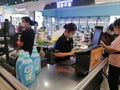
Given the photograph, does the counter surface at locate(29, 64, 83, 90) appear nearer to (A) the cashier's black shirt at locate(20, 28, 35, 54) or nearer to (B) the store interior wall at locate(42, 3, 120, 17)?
(A) the cashier's black shirt at locate(20, 28, 35, 54)

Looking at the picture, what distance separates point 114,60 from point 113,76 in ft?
1.08

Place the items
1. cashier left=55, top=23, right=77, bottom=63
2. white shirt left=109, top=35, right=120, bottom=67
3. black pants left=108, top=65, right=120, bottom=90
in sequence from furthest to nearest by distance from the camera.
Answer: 1. black pants left=108, top=65, right=120, bottom=90
2. white shirt left=109, top=35, right=120, bottom=67
3. cashier left=55, top=23, right=77, bottom=63

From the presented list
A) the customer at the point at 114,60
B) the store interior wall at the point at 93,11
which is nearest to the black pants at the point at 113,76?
the customer at the point at 114,60

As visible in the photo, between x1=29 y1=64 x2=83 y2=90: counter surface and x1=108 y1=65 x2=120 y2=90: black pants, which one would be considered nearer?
x1=29 y1=64 x2=83 y2=90: counter surface

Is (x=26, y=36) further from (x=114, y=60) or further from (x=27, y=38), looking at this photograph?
(x=114, y=60)

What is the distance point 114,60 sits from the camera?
232 centimetres

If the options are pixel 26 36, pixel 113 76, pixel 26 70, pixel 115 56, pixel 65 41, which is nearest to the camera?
pixel 26 70

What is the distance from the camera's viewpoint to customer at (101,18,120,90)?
2224 millimetres

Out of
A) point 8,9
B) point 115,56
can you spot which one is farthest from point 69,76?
point 8,9

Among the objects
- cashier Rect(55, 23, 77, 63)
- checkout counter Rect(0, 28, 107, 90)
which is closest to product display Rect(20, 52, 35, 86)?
checkout counter Rect(0, 28, 107, 90)

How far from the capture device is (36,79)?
1.28 meters

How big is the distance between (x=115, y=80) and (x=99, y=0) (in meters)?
2.96

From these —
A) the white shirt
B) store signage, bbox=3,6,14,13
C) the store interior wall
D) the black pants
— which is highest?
store signage, bbox=3,6,14,13

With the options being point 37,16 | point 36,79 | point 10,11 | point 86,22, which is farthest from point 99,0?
point 10,11
